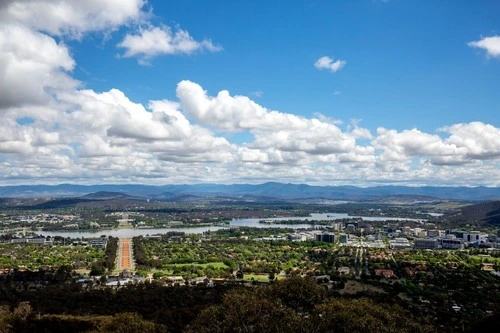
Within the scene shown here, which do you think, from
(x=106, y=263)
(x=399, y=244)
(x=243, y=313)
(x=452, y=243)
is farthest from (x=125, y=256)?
(x=452, y=243)

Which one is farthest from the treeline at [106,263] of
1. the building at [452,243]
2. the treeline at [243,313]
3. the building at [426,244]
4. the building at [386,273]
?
the building at [452,243]

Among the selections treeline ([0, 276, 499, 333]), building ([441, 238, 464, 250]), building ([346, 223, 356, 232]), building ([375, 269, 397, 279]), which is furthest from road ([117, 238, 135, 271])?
building ([441, 238, 464, 250])

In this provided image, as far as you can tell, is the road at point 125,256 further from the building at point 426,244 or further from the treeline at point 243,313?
the building at point 426,244

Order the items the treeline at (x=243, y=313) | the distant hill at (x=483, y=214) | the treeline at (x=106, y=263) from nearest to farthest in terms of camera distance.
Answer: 1. the treeline at (x=243, y=313)
2. the treeline at (x=106, y=263)
3. the distant hill at (x=483, y=214)

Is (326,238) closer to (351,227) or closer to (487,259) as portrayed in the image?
(351,227)

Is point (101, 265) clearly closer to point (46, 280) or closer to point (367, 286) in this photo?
point (46, 280)

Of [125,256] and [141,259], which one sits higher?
[141,259]

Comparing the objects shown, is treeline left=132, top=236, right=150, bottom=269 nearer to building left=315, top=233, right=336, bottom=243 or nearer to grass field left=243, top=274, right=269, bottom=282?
grass field left=243, top=274, right=269, bottom=282
